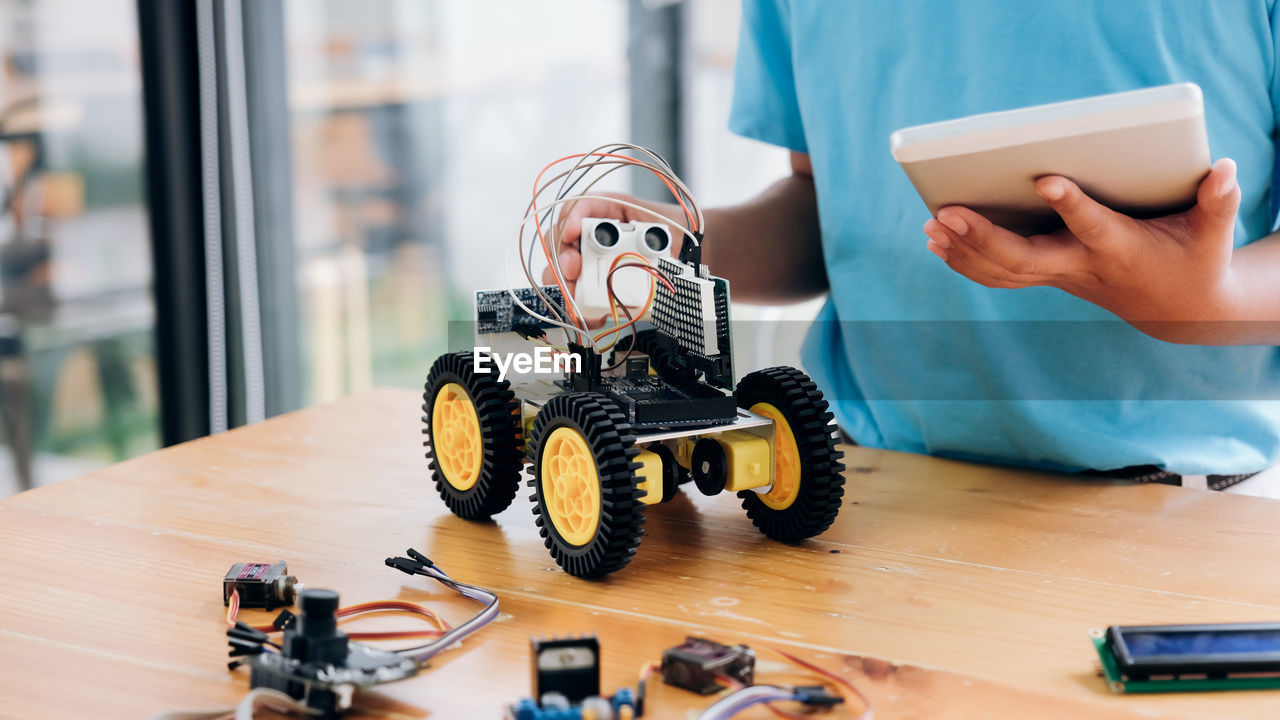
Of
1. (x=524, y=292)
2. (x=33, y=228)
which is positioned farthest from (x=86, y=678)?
(x=33, y=228)

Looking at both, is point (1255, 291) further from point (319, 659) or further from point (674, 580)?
point (319, 659)

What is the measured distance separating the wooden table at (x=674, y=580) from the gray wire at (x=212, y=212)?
0.94 metres

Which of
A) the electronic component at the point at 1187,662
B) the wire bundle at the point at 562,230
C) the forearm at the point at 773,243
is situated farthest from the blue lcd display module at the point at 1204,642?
the forearm at the point at 773,243

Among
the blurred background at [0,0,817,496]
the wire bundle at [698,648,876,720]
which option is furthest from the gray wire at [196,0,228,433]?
the wire bundle at [698,648,876,720]

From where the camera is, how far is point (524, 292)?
737mm

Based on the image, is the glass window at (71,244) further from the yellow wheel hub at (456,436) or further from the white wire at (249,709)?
the white wire at (249,709)

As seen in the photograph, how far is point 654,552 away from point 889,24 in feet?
1.80

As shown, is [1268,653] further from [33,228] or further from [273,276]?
[273,276]

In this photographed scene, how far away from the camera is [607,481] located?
54 centimetres

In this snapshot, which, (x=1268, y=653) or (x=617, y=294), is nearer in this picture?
(x=1268, y=653)

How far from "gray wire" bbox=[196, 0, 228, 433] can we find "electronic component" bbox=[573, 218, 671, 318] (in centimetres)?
117

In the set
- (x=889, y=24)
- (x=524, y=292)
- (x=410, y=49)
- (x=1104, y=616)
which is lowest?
(x=1104, y=616)

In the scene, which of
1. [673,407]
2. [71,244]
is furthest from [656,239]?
[71,244]

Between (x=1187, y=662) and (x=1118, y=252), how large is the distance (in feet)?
0.88
